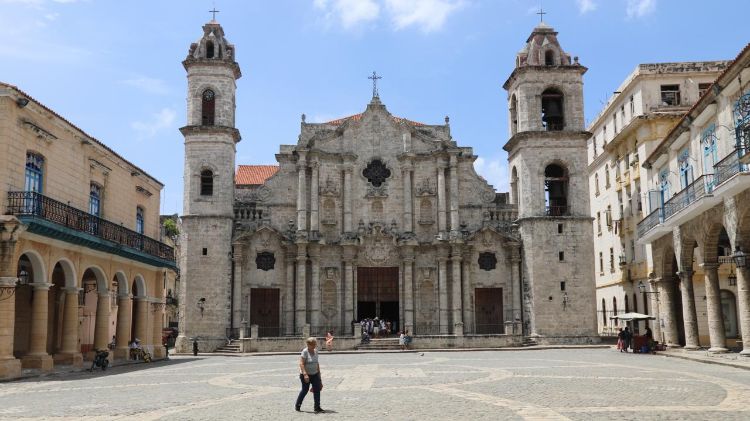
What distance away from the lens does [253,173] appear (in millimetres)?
54031

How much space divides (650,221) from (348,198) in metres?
17.5

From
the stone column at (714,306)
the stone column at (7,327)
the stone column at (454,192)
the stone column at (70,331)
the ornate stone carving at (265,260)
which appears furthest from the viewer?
the stone column at (454,192)

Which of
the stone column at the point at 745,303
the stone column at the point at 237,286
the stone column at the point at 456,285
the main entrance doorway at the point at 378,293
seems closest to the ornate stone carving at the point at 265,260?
the stone column at the point at 237,286

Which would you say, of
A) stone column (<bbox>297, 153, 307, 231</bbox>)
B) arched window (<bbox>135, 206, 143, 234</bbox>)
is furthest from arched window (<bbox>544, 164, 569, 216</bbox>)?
arched window (<bbox>135, 206, 143, 234</bbox>)

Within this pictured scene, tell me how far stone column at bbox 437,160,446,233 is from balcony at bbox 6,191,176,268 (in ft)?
54.6

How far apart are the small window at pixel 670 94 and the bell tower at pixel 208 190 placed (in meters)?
24.9

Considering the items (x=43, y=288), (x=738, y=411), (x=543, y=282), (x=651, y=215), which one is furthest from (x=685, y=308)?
(x=43, y=288)

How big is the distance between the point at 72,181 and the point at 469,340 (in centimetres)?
2140

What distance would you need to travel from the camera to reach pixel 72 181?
25844mm

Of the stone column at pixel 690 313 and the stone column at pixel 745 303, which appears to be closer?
the stone column at pixel 745 303

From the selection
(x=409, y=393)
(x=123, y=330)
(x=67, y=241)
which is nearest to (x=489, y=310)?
(x=123, y=330)

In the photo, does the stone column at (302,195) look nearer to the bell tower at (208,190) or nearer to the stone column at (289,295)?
the stone column at (289,295)

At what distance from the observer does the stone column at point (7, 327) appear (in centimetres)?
2075

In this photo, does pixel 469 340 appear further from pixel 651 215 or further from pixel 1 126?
pixel 1 126
